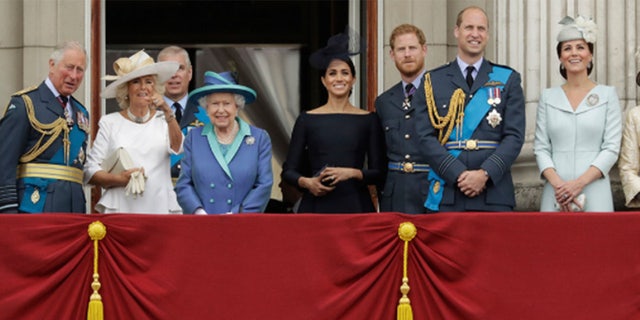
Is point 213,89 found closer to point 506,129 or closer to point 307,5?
point 506,129

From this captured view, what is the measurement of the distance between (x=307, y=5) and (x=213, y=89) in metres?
6.96

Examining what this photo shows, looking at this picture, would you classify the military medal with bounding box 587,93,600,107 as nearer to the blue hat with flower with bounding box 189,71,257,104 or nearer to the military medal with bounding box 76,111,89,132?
the blue hat with flower with bounding box 189,71,257,104

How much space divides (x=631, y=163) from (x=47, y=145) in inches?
131

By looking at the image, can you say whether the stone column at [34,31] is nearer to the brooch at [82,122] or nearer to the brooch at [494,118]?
the brooch at [82,122]

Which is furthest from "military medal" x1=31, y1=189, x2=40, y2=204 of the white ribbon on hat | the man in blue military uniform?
the white ribbon on hat

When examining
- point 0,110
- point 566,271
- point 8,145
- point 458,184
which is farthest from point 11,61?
point 566,271

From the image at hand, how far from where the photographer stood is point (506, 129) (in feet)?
30.4

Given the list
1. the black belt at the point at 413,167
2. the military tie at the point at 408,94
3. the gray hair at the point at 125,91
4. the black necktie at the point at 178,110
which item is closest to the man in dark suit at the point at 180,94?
the black necktie at the point at 178,110

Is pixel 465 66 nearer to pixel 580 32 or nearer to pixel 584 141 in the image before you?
pixel 580 32

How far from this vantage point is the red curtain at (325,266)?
27.9 ft

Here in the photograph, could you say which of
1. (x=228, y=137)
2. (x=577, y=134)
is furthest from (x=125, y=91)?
(x=577, y=134)

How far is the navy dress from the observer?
9.67 m

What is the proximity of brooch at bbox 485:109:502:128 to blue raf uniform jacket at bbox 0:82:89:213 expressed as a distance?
236 cm

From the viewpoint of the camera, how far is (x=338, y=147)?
9.72m
